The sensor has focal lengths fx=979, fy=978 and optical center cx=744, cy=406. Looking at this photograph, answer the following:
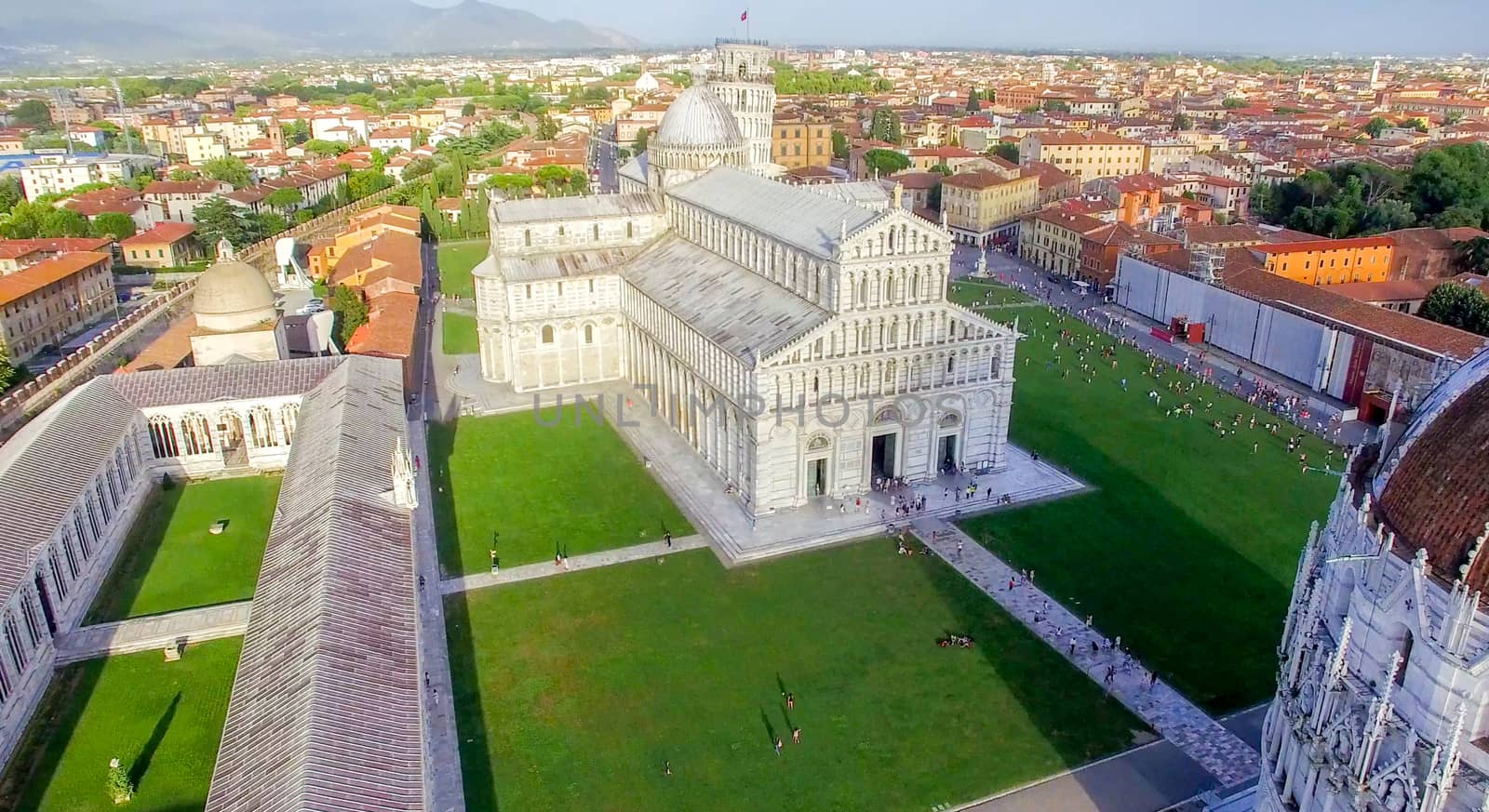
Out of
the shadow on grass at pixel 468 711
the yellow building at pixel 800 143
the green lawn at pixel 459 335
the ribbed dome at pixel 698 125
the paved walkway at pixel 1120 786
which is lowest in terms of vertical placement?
the paved walkway at pixel 1120 786

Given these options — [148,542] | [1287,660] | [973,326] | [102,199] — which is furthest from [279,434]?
[102,199]

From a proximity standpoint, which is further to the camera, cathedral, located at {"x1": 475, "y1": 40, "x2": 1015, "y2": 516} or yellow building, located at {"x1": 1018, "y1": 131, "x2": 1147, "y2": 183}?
yellow building, located at {"x1": 1018, "y1": 131, "x2": 1147, "y2": 183}

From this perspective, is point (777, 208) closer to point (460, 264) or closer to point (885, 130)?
point (460, 264)

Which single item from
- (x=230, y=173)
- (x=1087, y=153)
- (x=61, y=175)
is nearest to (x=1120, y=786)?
(x=1087, y=153)

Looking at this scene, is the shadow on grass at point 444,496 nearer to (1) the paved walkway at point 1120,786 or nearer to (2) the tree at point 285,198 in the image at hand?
(1) the paved walkway at point 1120,786

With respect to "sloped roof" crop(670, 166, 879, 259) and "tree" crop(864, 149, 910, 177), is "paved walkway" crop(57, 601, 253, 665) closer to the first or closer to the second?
"sloped roof" crop(670, 166, 879, 259)

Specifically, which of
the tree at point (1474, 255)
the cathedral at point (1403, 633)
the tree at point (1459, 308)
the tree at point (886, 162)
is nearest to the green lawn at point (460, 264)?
the tree at point (886, 162)

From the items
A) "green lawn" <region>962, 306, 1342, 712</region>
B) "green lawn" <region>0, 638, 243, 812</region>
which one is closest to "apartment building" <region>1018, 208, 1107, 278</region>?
"green lawn" <region>962, 306, 1342, 712</region>
